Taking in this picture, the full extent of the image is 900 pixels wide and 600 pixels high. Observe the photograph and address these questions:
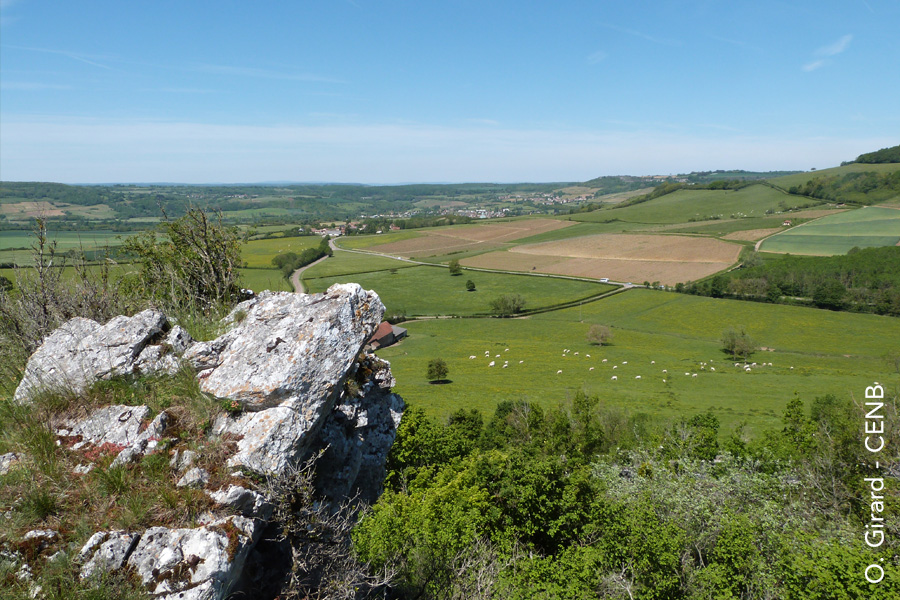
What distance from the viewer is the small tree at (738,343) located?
69.3 meters

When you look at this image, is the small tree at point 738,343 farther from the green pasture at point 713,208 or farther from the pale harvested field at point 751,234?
the green pasture at point 713,208

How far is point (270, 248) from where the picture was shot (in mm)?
144250

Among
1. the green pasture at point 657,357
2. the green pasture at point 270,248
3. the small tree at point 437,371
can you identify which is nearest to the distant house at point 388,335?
the green pasture at point 657,357

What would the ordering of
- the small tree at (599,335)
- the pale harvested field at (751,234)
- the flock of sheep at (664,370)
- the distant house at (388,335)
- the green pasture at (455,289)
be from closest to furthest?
the flock of sheep at (664,370) → the small tree at (599,335) → the distant house at (388,335) → the green pasture at (455,289) → the pale harvested field at (751,234)

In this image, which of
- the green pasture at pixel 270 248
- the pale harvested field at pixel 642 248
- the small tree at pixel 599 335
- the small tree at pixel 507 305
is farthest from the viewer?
the green pasture at pixel 270 248

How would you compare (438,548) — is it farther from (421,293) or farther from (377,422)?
(421,293)

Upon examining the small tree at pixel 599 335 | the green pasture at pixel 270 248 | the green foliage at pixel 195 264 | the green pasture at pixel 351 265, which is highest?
the green foliage at pixel 195 264

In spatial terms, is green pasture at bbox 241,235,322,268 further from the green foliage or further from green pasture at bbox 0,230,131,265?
the green foliage

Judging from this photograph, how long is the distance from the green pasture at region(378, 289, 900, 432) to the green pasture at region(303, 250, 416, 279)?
35.6 m

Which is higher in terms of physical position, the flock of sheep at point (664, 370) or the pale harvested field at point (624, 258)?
the pale harvested field at point (624, 258)

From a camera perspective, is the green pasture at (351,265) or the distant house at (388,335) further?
the green pasture at (351,265)

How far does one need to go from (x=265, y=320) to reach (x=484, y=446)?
1108 inches

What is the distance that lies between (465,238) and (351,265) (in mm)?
55692

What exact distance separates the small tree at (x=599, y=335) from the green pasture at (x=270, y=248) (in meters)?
80.6
